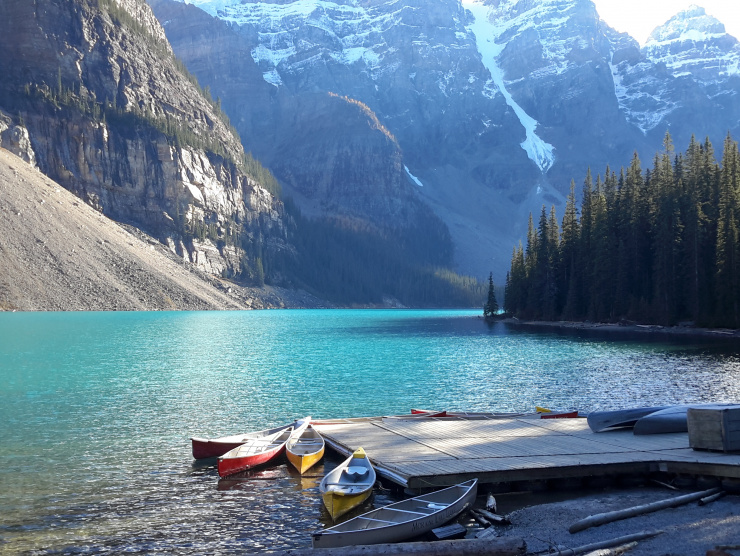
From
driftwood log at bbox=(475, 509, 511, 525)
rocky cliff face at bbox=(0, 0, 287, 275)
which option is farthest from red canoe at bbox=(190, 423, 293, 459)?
rocky cliff face at bbox=(0, 0, 287, 275)

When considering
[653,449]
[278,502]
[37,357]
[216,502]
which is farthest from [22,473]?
[37,357]

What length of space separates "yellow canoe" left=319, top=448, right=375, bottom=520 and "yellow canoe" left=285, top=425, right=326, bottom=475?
2.68 metres

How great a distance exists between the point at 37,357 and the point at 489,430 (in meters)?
41.3

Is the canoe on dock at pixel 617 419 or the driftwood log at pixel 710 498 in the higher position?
the canoe on dock at pixel 617 419

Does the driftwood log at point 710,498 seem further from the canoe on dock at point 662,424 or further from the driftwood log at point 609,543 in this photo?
the canoe on dock at point 662,424

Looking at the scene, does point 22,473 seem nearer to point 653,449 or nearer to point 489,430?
point 489,430

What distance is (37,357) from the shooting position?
51.8 m

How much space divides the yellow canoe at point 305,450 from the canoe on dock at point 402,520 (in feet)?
20.0

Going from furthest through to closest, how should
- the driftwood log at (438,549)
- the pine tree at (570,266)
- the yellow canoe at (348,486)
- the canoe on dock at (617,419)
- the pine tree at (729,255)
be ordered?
the pine tree at (570,266), the pine tree at (729,255), the canoe on dock at (617,419), the yellow canoe at (348,486), the driftwood log at (438,549)

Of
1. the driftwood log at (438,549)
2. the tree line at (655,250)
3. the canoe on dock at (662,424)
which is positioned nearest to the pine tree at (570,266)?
the tree line at (655,250)

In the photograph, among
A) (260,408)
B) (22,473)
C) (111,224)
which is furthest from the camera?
(111,224)

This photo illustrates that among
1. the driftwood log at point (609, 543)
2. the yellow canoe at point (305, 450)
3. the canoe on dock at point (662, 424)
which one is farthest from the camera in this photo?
the canoe on dock at point (662, 424)

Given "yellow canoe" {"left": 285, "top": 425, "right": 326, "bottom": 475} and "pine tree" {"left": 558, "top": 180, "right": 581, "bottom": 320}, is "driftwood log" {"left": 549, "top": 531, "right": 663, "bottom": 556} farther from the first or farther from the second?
"pine tree" {"left": 558, "top": 180, "right": 581, "bottom": 320}

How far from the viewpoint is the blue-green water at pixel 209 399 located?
15.8 m
